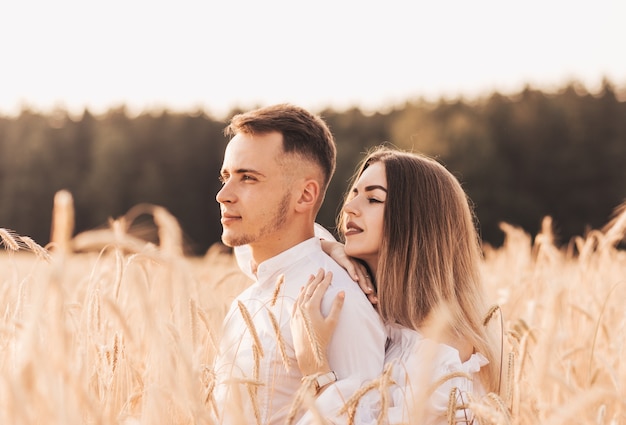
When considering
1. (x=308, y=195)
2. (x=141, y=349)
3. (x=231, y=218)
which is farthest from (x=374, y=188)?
(x=141, y=349)

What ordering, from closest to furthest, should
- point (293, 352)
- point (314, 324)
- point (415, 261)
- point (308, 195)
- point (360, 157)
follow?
point (314, 324), point (293, 352), point (415, 261), point (308, 195), point (360, 157)

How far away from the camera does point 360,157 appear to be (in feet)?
127

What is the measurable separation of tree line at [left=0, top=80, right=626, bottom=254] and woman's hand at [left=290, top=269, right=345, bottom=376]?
3225cm

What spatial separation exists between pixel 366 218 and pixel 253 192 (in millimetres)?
562

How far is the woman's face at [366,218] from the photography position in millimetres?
3496

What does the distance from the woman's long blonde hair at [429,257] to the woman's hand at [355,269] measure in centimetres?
6

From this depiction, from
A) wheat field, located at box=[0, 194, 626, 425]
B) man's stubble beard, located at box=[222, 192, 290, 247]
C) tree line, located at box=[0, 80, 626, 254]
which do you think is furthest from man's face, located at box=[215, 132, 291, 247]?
tree line, located at box=[0, 80, 626, 254]

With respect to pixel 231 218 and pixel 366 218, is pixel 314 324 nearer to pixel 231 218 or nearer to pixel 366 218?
pixel 366 218

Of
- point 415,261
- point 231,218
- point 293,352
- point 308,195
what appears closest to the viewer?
point 293,352

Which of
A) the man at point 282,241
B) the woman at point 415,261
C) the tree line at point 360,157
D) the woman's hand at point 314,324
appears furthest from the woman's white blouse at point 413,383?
the tree line at point 360,157

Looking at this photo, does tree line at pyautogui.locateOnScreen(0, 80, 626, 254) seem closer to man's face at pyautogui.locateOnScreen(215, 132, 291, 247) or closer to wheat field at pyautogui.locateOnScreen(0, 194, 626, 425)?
man's face at pyautogui.locateOnScreen(215, 132, 291, 247)

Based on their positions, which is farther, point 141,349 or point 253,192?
point 141,349

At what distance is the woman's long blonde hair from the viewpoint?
332 centimetres

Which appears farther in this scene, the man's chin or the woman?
the man's chin
